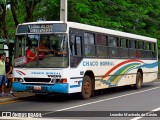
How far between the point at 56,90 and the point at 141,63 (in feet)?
31.0

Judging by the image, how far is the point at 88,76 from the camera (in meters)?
16.6

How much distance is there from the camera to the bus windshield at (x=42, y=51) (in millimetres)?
14914

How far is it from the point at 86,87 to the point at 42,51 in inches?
99.7

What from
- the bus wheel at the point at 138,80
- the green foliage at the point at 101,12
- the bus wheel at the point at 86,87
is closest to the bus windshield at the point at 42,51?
the bus wheel at the point at 86,87

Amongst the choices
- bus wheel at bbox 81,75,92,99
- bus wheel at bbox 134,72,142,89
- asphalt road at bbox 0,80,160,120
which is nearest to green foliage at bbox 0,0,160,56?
bus wheel at bbox 134,72,142,89

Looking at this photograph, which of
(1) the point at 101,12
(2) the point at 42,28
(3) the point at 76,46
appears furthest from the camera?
(1) the point at 101,12

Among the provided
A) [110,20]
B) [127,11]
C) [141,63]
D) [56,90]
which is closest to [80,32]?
[56,90]

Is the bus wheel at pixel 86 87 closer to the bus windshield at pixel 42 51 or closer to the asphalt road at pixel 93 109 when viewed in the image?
the asphalt road at pixel 93 109

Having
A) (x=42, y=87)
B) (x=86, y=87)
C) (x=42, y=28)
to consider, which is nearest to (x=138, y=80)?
(x=86, y=87)

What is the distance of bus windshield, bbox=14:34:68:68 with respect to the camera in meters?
14.9

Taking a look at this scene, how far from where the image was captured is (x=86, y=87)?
16.4 metres

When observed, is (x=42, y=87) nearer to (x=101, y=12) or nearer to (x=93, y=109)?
(x=93, y=109)

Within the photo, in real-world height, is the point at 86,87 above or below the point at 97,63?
below

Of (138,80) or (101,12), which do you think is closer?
(138,80)
